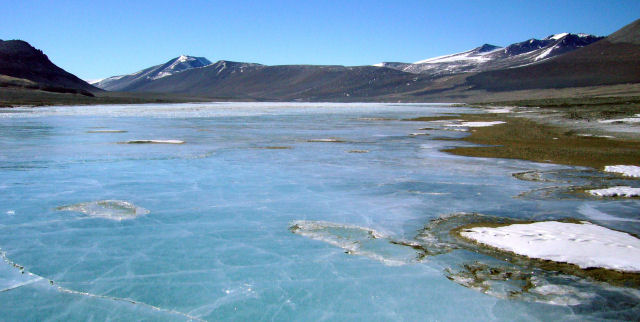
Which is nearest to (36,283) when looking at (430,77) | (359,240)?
(359,240)

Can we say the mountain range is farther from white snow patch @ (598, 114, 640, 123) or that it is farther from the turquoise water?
the turquoise water

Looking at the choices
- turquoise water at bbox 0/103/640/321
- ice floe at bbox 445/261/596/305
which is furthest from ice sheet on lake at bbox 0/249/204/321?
ice floe at bbox 445/261/596/305

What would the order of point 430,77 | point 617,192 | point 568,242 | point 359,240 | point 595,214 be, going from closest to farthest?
point 568,242 → point 359,240 → point 595,214 → point 617,192 → point 430,77

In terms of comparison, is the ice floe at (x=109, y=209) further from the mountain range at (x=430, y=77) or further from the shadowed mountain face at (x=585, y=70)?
the shadowed mountain face at (x=585, y=70)

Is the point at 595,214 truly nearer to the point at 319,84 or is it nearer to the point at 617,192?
the point at 617,192

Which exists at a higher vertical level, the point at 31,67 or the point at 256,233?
the point at 31,67

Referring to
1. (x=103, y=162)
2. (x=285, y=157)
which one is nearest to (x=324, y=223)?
(x=285, y=157)

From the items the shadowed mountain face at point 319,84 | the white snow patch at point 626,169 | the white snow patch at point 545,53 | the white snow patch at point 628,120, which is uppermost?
the white snow patch at point 545,53

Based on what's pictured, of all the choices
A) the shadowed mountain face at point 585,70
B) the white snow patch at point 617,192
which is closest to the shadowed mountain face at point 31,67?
the shadowed mountain face at point 585,70
